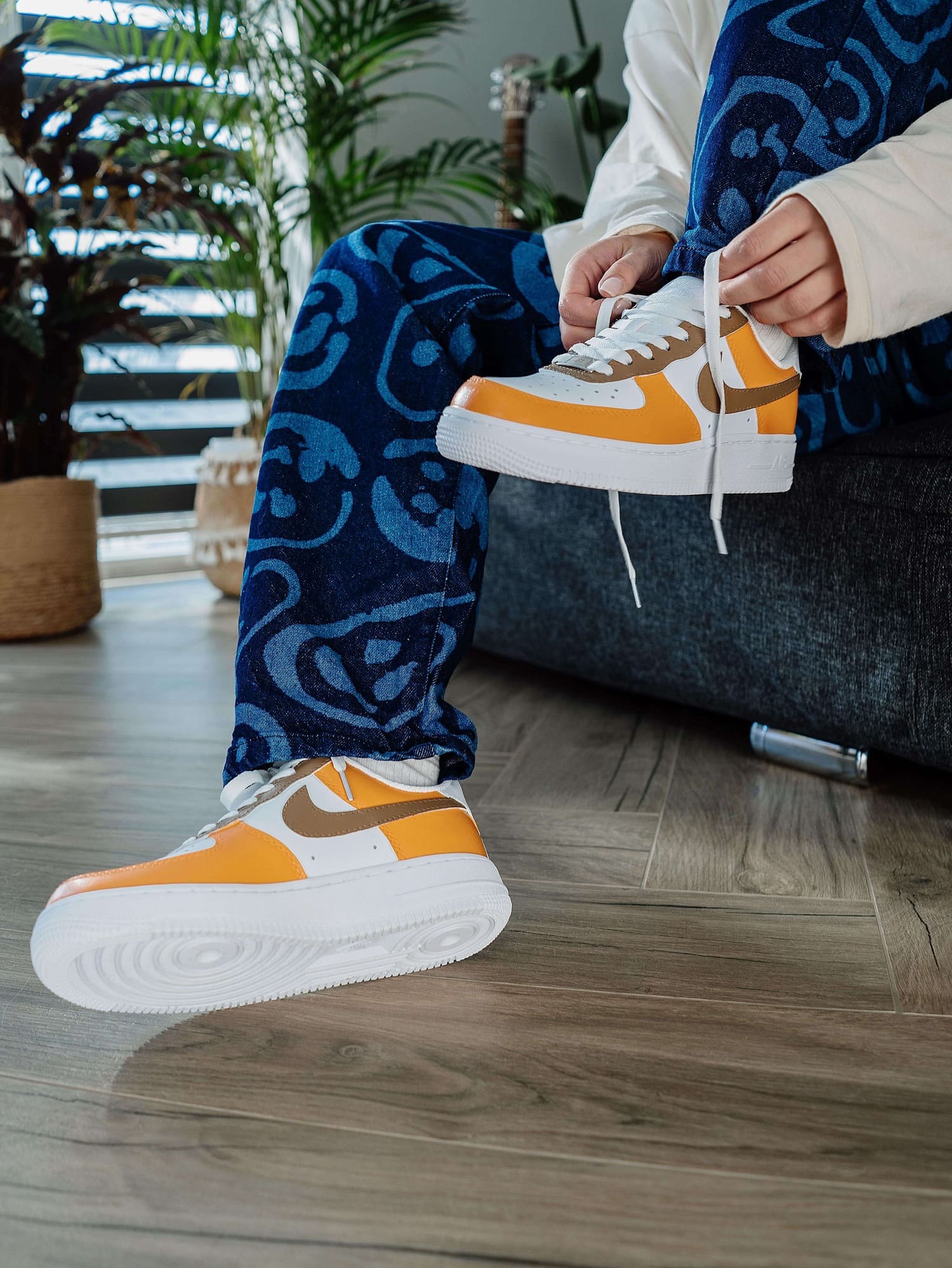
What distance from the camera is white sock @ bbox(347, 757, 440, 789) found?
66 cm

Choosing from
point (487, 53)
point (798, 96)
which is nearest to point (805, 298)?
point (798, 96)

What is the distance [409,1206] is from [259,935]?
0.17 m

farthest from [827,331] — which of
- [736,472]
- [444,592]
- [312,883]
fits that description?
[312,883]

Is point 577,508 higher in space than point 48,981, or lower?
higher

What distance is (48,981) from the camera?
568mm

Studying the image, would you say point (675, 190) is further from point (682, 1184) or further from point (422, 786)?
point (682, 1184)

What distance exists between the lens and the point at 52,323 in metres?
1.67

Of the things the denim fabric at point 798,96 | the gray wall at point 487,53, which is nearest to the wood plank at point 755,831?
the denim fabric at point 798,96

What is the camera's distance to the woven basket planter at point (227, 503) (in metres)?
2.01

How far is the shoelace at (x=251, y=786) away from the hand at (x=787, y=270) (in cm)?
37

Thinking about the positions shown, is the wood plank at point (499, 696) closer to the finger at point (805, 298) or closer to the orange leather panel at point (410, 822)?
the orange leather panel at point (410, 822)

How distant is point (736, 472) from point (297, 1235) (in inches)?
19.1

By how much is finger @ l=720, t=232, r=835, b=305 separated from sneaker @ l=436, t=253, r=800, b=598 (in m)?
0.02

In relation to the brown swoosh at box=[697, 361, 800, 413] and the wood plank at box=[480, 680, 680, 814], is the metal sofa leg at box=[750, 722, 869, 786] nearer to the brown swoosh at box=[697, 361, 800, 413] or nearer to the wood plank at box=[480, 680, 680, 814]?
the wood plank at box=[480, 680, 680, 814]
